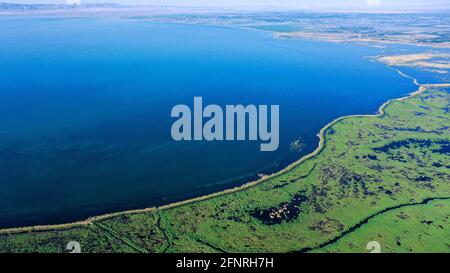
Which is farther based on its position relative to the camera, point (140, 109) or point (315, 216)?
point (140, 109)

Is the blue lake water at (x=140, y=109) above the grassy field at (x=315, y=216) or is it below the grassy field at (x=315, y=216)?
above

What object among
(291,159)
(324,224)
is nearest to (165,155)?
(291,159)

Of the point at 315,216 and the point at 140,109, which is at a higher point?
the point at 140,109

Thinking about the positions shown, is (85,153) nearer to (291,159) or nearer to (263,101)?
(291,159)

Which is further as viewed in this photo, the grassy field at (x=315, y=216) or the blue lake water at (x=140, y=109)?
the blue lake water at (x=140, y=109)
